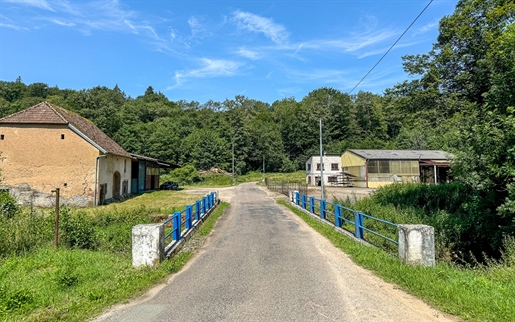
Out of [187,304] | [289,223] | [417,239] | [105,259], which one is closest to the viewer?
[187,304]

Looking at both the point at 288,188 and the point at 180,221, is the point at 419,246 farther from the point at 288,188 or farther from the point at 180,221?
the point at 288,188

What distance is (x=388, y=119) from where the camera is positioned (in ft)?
305

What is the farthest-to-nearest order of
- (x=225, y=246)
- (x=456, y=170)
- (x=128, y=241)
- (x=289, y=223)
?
1. (x=289, y=223)
2. (x=456, y=170)
3. (x=128, y=241)
4. (x=225, y=246)

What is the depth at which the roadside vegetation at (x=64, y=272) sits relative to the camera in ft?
15.6

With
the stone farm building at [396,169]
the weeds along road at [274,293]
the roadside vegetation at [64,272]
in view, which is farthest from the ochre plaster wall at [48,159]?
the stone farm building at [396,169]

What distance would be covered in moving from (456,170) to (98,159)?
Answer: 22461 mm

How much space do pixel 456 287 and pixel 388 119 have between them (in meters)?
95.8

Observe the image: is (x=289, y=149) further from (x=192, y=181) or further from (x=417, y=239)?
(x=417, y=239)

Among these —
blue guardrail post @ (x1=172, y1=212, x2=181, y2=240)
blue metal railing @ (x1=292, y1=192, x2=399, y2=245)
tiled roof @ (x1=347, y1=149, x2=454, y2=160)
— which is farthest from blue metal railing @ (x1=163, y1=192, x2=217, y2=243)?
tiled roof @ (x1=347, y1=149, x2=454, y2=160)

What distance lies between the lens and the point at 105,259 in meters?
7.46

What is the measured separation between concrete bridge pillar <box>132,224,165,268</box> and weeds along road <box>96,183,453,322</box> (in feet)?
2.50

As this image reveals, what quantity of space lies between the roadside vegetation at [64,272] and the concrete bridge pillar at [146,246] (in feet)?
0.66

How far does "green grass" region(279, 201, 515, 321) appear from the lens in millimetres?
4283

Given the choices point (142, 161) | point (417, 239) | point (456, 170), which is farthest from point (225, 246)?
point (142, 161)
